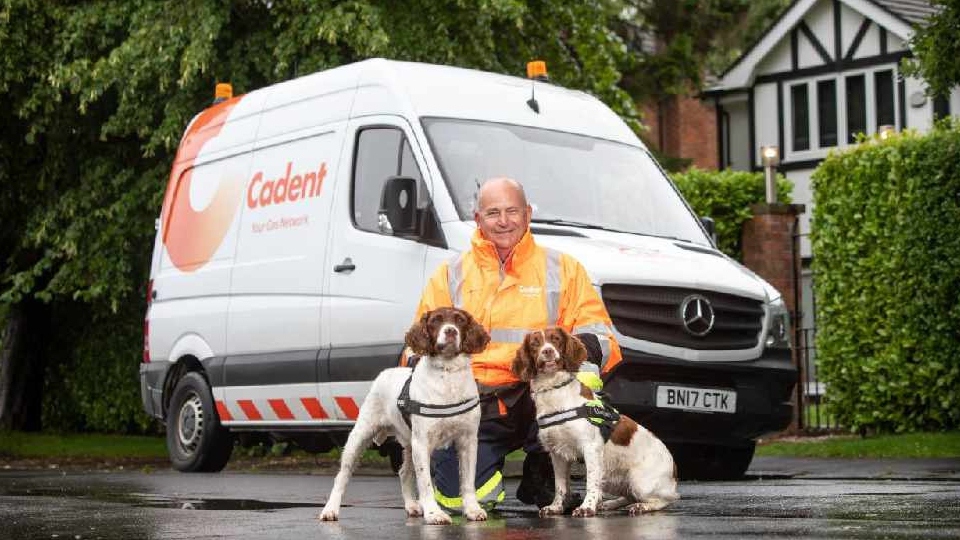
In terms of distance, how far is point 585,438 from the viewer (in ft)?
26.0

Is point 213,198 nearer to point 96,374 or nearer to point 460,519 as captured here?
point 460,519

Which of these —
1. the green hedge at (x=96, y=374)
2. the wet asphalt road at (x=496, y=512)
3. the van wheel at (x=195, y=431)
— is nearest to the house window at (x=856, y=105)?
the green hedge at (x=96, y=374)

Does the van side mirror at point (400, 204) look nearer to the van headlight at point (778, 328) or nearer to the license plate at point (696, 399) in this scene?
the license plate at point (696, 399)


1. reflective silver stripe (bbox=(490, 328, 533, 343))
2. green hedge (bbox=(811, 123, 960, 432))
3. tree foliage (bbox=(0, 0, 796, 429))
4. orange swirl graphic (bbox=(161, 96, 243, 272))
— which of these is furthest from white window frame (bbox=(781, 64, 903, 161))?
reflective silver stripe (bbox=(490, 328, 533, 343))

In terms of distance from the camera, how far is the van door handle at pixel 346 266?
11.8 meters

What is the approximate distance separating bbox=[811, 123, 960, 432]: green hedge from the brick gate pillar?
94 centimetres

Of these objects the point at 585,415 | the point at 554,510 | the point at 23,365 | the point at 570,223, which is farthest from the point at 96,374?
the point at 585,415

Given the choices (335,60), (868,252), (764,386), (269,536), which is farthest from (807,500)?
(335,60)

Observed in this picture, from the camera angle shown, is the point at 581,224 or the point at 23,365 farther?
the point at 23,365

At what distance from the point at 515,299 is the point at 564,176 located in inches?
135

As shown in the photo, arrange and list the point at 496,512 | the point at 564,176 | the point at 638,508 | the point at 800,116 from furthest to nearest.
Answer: the point at 800,116, the point at 564,176, the point at 496,512, the point at 638,508

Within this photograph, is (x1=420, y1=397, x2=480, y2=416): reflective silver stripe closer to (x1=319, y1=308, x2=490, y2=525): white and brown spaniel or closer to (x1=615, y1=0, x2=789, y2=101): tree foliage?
(x1=319, y1=308, x2=490, y2=525): white and brown spaniel

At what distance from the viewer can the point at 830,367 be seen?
15.9 m

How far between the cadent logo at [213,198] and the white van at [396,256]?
0.02 meters
